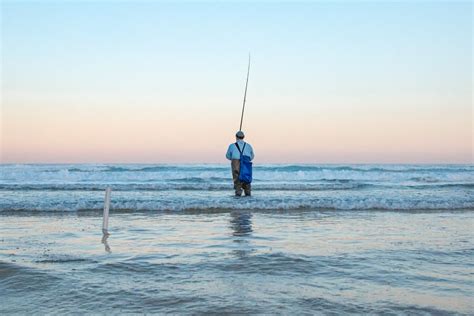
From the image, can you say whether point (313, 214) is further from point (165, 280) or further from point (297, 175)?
point (297, 175)

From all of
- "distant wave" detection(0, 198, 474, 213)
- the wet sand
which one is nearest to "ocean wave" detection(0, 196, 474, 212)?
"distant wave" detection(0, 198, 474, 213)

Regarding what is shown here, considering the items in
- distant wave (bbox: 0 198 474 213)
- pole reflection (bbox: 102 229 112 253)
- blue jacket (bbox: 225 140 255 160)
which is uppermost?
blue jacket (bbox: 225 140 255 160)

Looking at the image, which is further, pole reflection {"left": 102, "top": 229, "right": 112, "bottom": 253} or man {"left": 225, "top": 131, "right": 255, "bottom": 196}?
man {"left": 225, "top": 131, "right": 255, "bottom": 196}

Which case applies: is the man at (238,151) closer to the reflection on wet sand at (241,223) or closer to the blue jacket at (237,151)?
the blue jacket at (237,151)

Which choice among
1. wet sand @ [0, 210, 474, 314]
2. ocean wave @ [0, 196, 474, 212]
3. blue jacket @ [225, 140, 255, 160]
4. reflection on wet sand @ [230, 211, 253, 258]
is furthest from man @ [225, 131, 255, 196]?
wet sand @ [0, 210, 474, 314]

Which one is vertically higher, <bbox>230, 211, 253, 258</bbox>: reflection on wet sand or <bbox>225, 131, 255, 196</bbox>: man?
<bbox>225, 131, 255, 196</bbox>: man

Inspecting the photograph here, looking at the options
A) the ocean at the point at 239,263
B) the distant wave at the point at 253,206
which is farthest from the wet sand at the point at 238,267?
the distant wave at the point at 253,206

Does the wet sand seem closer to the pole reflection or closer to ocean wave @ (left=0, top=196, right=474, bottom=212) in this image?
the pole reflection

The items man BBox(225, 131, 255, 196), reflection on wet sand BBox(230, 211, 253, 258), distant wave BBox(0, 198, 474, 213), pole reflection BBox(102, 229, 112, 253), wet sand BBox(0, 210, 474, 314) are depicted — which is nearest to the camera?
wet sand BBox(0, 210, 474, 314)

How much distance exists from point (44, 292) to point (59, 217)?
20.3 ft

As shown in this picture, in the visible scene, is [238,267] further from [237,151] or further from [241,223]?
[237,151]

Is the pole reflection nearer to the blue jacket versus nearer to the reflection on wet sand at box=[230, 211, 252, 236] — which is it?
the reflection on wet sand at box=[230, 211, 252, 236]

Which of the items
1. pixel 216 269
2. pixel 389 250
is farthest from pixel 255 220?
pixel 216 269

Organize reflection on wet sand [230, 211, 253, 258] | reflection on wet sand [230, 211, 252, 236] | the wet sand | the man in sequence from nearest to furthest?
the wet sand, reflection on wet sand [230, 211, 253, 258], reflection on wet sand [230, 211, 252, 236], the man
